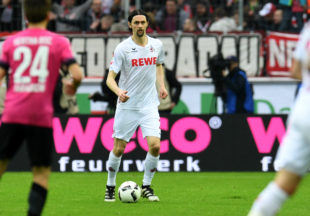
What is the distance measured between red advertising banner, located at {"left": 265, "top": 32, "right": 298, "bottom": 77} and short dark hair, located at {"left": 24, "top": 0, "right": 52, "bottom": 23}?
12.1 meters

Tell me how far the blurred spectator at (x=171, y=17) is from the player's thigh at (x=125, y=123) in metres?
7.91

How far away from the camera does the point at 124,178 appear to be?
43.8ft

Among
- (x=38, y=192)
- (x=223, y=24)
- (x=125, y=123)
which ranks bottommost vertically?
(x=125, y=123)

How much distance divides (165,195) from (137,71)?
5.54 feet

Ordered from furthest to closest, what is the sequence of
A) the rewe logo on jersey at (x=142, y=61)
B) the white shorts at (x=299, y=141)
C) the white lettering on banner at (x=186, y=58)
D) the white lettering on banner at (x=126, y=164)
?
the white lettering on banner at (x=186, y=58) → the white lettering on banner at (x=126, y=164) → the rewe logo on jersey at (x=142, y=61) → the white shorts at (x=299, y=141)

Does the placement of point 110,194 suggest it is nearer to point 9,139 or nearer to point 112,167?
point 112,167

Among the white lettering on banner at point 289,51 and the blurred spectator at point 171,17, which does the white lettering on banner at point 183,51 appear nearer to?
the blurred spectator at point 171,17

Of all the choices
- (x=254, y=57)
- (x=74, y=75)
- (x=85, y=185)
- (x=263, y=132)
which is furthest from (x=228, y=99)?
(x=74, y=75)

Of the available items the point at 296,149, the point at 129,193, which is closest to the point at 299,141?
the point at 296,149

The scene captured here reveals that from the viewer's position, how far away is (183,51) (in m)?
18.5

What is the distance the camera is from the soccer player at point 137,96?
33.3 feet

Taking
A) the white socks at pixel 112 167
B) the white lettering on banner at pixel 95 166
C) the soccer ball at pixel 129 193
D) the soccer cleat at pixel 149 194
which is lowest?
the white lettering on banner at pixel 95 166

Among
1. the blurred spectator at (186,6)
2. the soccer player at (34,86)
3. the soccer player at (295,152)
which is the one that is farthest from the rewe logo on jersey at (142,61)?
the blurred spectator at (186,6)

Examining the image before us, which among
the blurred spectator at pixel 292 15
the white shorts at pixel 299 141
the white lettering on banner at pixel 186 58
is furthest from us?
the white lettering on banner at pixel 186 58
